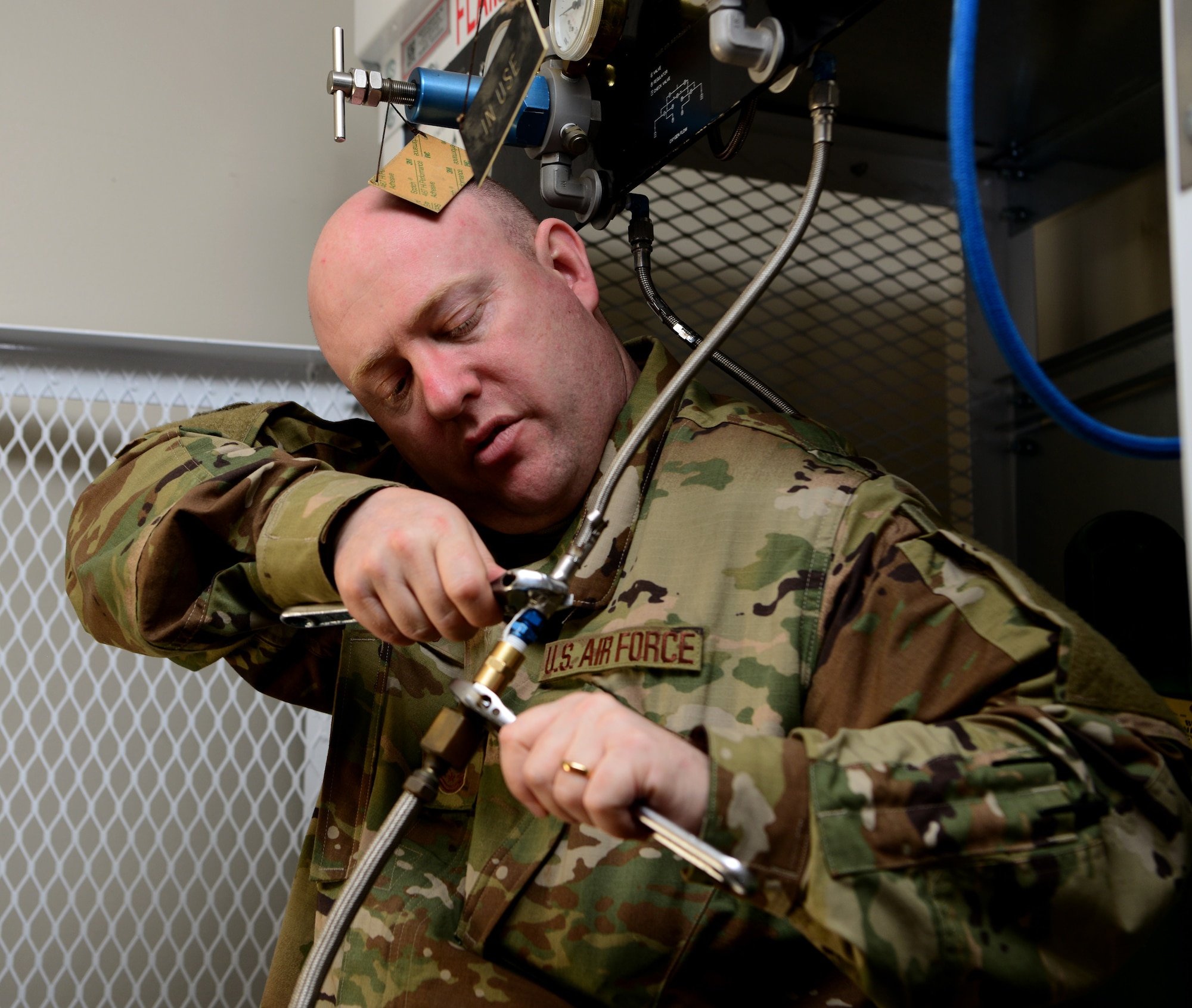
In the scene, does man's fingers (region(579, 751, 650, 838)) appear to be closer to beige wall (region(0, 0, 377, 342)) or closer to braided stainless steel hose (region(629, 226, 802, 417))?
braided stainless steel hose (region(629, 226, 802, 417))

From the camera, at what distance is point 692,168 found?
4.43 feet

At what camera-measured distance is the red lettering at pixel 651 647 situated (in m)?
0.83

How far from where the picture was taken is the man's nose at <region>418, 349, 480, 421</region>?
979 mm

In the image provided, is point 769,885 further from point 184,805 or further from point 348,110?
point 348,110

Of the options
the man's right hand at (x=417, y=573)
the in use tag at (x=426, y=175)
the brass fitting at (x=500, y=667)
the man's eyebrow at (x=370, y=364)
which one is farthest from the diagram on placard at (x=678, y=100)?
the brass fitting at (x=500, y=667)

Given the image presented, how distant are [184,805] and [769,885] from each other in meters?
1.06

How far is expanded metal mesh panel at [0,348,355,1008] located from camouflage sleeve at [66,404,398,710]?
334 millimetres

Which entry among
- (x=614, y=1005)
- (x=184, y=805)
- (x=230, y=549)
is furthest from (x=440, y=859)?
(x=184, y=805)

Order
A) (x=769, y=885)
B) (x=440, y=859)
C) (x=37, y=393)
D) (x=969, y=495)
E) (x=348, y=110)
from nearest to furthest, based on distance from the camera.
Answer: (x=769, y=885) < (x=440, y=859) < (x=37, y=393) < (x=969, y=495) < (x=348, y=110)

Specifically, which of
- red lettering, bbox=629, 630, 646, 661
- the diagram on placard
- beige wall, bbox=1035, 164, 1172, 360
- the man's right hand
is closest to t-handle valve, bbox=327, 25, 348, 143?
the diagram on placard

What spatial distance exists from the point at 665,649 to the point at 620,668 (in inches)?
1.6

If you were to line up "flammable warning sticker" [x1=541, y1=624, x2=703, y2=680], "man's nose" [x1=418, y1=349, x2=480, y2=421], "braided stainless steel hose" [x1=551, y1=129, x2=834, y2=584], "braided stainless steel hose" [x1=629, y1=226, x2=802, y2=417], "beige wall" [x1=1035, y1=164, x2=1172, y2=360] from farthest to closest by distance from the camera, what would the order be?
"beige wall" [x1=1035, y1=164, x2=1172, y2=360] → "braided stainless steel hose" [x1=629, y1=226, x2=802, y2=417] → "man's nose" [x1=418, y1=349, x2=480, y2=421] → "flammable warning sticker" [x1=541, y1=624, x2=703, y2=680] → "braided stainless steel hose" [x1=551, y1=129, x2=834, y2=584]

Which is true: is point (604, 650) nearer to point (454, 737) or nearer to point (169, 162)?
point (454, 737)

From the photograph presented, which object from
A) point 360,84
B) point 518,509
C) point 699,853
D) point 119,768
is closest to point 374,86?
point 360,84
